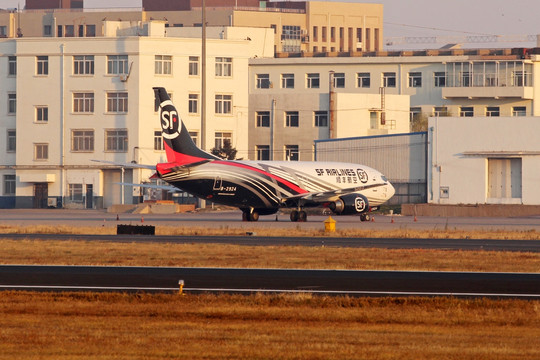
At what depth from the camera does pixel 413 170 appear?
93625 mm

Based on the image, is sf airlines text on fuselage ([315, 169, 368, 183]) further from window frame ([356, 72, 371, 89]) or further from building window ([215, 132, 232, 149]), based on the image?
window frame ([356, 72, 371, 89])

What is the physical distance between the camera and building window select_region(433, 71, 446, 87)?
127625 mm

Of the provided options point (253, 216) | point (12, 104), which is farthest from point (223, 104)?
point (253, 216)

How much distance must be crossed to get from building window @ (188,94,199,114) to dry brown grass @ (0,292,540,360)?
87402 millimetres

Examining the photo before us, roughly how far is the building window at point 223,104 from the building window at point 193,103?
7.20ft

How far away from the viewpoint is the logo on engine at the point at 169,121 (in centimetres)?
6262

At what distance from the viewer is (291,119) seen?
120500 mm

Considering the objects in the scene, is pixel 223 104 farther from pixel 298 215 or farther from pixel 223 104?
pixel 298 215

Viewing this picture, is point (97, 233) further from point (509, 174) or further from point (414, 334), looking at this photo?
point (509, 174)

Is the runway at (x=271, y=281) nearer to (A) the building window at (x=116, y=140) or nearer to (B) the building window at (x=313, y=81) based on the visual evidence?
(A) the building window at (x=116, y=140)

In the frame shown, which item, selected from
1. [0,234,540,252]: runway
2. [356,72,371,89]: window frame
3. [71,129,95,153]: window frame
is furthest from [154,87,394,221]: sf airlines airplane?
[356,72,371,89]: window frame

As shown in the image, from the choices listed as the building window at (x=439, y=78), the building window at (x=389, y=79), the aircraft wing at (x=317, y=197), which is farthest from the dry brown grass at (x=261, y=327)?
the building window at (x=389, y=79)

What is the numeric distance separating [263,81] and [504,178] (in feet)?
163

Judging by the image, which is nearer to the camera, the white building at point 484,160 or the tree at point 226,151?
the white building at point 484,160
